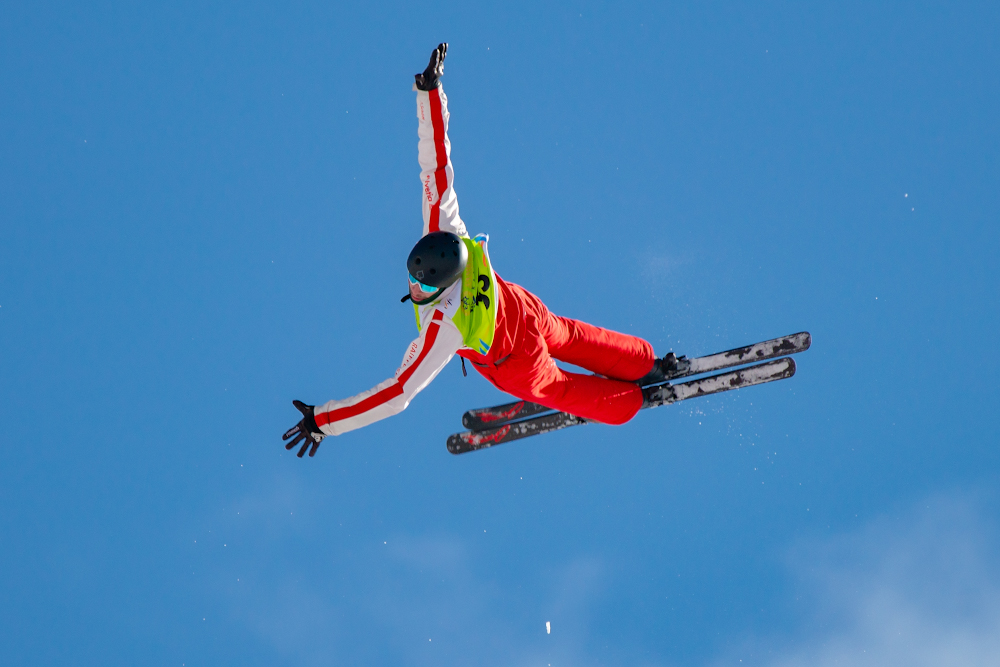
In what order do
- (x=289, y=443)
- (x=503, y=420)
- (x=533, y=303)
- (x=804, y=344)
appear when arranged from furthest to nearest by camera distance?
(x=503, y=420)
(x=804, y=344)
(x=533, y=303)
(x=289, y=443)

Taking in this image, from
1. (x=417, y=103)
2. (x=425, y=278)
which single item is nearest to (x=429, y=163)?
(x=417, y=103)

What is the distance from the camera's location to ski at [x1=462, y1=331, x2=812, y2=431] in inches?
263

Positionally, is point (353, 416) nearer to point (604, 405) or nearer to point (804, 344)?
point (604, 405)

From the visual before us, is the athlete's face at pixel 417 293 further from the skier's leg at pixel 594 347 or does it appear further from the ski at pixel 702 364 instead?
the ski at pixel 702 364

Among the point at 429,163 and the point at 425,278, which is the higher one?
the point at 429,163

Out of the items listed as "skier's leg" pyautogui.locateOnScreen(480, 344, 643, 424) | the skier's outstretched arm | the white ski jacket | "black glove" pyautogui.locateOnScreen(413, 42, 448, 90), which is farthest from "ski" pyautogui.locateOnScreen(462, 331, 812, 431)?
"black glove" pyautogui.locateOnScreen(413, 42, 448, 90)

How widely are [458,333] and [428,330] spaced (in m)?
0.16

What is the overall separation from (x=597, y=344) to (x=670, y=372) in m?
0.60

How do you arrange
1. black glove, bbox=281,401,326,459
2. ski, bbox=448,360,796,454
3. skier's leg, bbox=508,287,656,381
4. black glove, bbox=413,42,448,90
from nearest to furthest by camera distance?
black glove, bbox=281,401,326,459 → black glove, bbox=413,42,448,90 → skier's leg, bbox=508,287,656,381 → ski, bbox=448,360,796,454

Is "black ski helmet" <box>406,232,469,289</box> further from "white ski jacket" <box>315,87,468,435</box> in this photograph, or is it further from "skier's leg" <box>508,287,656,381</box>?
"skier's leg" <box>508,287,656,381</box>

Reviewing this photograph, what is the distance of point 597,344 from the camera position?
648 cm

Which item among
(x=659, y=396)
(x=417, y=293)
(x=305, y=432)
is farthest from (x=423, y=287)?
(x=659, y=396)

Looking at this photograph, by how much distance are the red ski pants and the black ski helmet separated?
51 centimetres

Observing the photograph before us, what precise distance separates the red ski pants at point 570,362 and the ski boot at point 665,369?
0.07m
